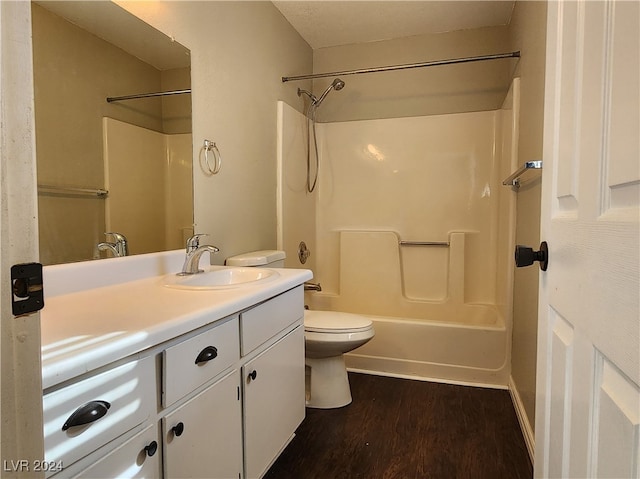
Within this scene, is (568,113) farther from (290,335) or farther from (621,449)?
(290,335)

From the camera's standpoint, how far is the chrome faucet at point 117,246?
1346 mm

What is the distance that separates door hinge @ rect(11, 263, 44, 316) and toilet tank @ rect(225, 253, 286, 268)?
1530 millimetres

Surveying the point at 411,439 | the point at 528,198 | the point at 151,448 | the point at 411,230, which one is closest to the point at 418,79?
the point at 411,230

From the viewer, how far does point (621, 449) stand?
0.46m

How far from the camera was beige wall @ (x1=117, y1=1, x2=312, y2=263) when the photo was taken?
1750 millimetres

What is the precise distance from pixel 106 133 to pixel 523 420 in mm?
2202

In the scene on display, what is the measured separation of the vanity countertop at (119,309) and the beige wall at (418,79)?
1.94 m

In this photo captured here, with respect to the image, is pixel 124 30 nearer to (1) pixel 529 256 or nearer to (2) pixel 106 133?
(2) pixel 106 133

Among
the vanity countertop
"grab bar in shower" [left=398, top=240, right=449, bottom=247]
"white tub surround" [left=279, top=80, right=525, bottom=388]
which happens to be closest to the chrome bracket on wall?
"white tub surround" [left=279, top=80, right=525, bottom=388]

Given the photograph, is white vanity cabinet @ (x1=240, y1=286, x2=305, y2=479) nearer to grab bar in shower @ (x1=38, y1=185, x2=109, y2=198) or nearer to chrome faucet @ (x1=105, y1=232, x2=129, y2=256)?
chrome faucet @ (x1=105, y1=232, x2=129, y2=256)

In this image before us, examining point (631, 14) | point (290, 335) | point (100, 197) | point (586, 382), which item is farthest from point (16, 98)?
point (290, 335)

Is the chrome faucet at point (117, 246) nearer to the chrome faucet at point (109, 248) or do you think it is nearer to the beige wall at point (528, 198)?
the chrome faucet at point (109, 248)

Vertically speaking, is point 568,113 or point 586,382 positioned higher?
point 568,113

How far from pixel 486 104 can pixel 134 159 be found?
2422 millimetres
